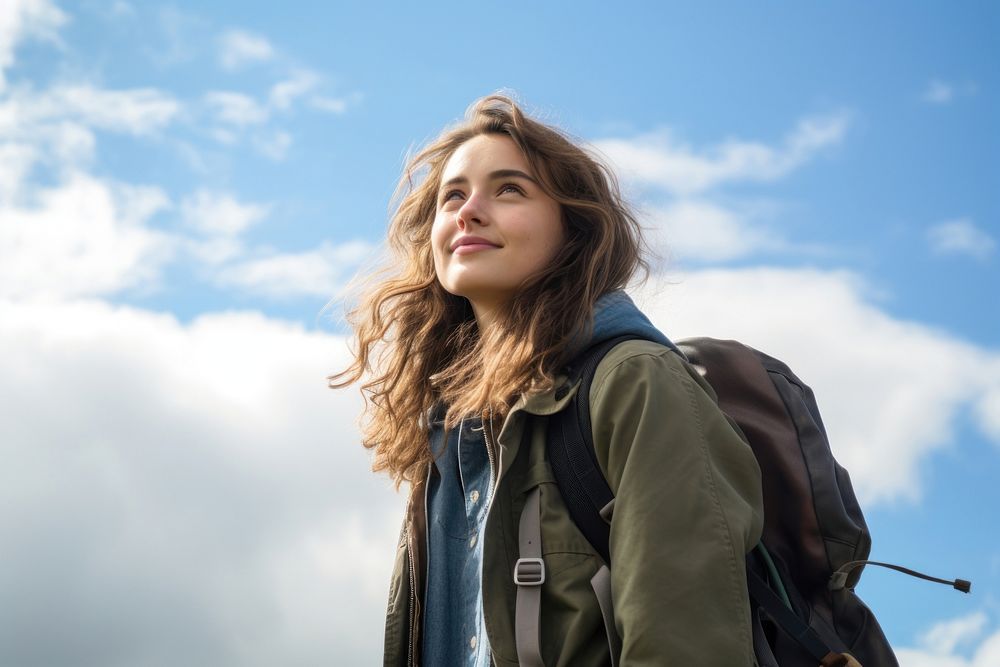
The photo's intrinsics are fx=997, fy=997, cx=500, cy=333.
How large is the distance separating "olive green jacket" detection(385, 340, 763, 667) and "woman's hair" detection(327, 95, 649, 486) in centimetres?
30

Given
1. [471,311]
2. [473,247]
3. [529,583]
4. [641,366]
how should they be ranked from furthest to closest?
Result: 1. [471,311]
2. [473,247]
3. [641,366]
4. [529,583]

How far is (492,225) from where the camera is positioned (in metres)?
4.08

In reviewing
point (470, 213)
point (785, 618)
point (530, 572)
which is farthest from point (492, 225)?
point (785, 618)

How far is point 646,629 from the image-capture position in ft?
9.51

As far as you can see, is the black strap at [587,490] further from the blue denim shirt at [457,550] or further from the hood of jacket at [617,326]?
the blue denim shirt at [457,550]

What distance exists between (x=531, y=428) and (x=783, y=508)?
3.23ft

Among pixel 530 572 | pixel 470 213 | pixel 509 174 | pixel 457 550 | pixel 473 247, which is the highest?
pixel 509 174

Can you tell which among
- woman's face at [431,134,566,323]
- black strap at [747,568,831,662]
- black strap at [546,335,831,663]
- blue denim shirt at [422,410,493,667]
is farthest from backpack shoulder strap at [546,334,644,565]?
woman's face at [431,134,566,323]

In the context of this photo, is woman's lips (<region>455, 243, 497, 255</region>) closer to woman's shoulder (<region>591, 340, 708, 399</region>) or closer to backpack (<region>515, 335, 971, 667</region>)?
backpack (<region>515, 335, 971, 667</region>)

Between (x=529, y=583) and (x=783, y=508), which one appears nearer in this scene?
(x=529, y=583)

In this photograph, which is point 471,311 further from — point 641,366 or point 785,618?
point 785,618

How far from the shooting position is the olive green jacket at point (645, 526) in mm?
2922

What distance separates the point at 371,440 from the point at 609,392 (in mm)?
1668

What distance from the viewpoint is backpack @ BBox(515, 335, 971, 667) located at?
3.32 meters
